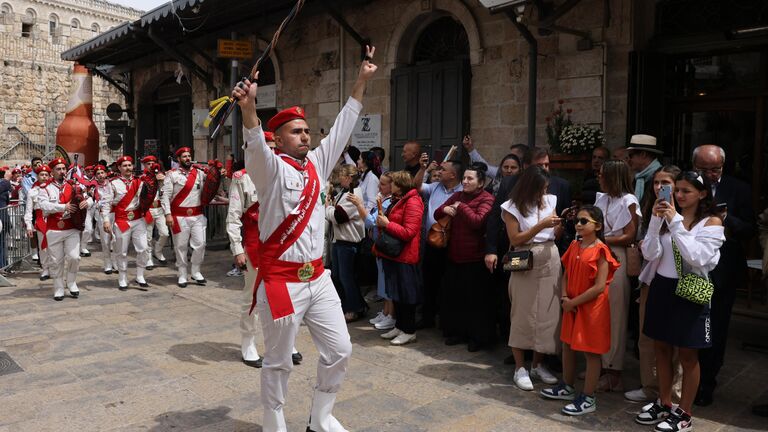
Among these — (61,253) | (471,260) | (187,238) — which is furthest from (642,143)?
(61,253)

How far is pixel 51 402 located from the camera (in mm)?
4473

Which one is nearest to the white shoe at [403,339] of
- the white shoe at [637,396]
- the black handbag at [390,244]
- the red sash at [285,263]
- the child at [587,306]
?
the black handbag at [390,244]

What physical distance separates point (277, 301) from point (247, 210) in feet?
8.05

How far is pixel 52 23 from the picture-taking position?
4441cm

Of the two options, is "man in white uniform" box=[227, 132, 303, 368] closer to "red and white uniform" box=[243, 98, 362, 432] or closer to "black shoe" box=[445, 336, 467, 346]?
"black shoe" box=[445, 336, 467, 346]

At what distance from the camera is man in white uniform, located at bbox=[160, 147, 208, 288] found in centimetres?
912

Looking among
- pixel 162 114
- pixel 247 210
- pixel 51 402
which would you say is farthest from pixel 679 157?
pixel 162 114

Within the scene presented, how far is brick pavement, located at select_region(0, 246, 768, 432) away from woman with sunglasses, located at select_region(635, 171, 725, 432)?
0.24m

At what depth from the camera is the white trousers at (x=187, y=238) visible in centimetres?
917

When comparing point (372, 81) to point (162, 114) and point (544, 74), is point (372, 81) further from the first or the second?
point (162, 114)

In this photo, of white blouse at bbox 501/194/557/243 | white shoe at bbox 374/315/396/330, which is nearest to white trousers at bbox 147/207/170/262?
white shoe at bbox 374/315/396/330

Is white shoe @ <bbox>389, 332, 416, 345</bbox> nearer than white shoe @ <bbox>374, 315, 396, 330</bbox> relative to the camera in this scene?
Yes

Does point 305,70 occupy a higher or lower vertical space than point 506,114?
higher

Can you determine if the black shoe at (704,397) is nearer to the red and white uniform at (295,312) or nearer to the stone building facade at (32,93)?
the red and white uniform at (295,312)
